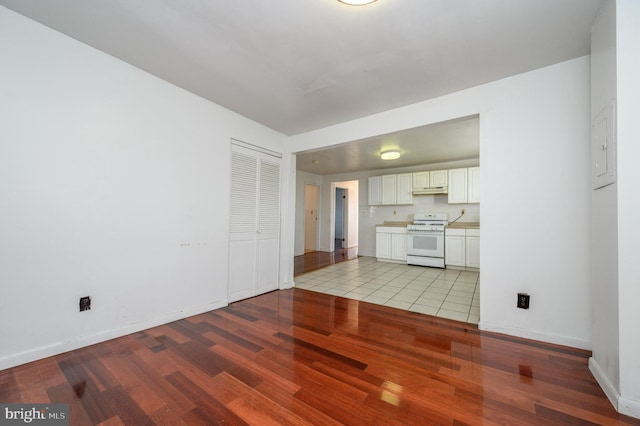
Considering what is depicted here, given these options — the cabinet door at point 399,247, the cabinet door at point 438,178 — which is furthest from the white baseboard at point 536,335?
the cabinet door at point 438,178

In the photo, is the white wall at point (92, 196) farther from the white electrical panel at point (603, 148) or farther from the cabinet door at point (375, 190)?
the cabinet door at point (375, 190)

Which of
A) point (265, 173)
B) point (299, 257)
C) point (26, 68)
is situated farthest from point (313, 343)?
point (299, 257)

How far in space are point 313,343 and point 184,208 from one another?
192 centimetres

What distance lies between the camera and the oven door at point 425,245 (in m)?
5.36

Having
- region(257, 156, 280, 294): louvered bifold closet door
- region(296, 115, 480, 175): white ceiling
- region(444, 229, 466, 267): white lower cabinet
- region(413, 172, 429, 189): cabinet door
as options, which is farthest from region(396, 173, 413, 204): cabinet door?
region(257, 156, 280, 294): louvered bifold closet door

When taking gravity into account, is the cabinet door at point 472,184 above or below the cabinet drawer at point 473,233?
above

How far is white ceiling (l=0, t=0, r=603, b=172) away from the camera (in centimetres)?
165

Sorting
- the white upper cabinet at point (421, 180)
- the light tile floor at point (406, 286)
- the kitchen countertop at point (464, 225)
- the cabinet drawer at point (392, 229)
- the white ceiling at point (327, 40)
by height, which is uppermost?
the white ceiling at point (327, 40)

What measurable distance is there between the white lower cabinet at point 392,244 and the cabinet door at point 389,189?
0.73 metres

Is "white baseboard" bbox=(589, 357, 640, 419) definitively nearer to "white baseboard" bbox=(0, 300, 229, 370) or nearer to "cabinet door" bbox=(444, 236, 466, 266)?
"white baseboard" bbox=(0, 300, 229, 370)

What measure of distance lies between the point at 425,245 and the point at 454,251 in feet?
1.87

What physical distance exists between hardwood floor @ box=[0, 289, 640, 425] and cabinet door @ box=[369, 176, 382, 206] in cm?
433

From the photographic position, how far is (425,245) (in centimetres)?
549

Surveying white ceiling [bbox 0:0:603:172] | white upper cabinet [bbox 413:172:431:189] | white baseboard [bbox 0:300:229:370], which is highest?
white ceiling [bbox 0:0:603:172]
